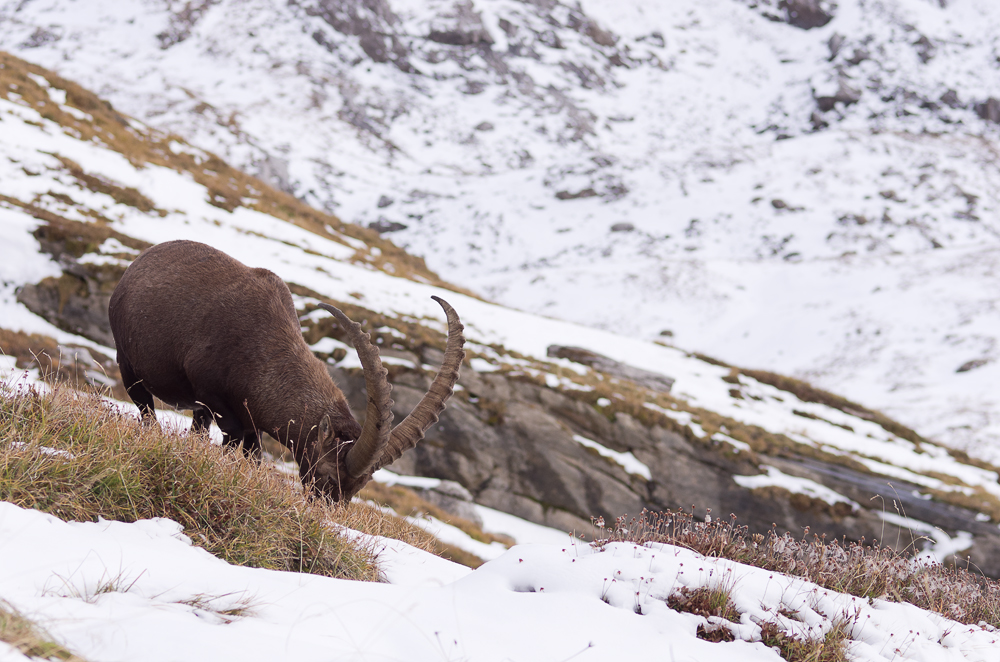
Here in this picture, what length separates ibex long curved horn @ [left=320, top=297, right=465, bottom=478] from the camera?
16.8 feet

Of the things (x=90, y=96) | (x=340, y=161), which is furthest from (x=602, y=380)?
(x=340, y=161)

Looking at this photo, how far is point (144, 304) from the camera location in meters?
6.12

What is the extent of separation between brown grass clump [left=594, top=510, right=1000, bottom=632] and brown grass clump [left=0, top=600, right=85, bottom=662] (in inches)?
137

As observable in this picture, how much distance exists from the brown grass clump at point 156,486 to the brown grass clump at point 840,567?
2.08 metres

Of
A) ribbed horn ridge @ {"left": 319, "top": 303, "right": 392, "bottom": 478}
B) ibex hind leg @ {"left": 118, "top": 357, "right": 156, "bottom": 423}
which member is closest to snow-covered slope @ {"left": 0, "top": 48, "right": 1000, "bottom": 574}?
ibex hind leg @ {"left": 118, "top": 357, "right": 156, "bottom": 423}

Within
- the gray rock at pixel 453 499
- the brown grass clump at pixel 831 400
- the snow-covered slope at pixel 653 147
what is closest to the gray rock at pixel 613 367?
the brown grass clump at pixel 831 400

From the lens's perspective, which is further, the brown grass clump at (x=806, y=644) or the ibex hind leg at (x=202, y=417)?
the ibex hind leg at (x=202, y=417)

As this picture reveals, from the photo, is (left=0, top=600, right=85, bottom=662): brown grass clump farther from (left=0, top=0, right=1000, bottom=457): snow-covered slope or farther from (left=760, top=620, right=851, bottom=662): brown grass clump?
(left=0, top=0, right=1000, bottom=457): snow-covered slope

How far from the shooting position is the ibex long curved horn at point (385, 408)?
511 cm

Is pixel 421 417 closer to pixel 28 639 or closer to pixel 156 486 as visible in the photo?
pixel 156 486

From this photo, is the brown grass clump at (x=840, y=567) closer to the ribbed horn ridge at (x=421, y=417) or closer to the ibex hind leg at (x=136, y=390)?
the ribbed horn ridge at (x=421, y=417)

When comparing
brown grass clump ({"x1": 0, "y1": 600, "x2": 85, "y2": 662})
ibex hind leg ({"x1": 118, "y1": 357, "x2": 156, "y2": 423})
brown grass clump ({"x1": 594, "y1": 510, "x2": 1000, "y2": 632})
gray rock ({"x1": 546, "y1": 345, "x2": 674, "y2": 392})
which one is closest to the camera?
brown grass clump ({"x1": 0, "y1": 600, "x2": 85, "y2": 662})

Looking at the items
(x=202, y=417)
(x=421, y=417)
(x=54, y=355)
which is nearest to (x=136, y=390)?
(x=202, y=417)

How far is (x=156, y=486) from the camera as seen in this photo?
3.79 m
